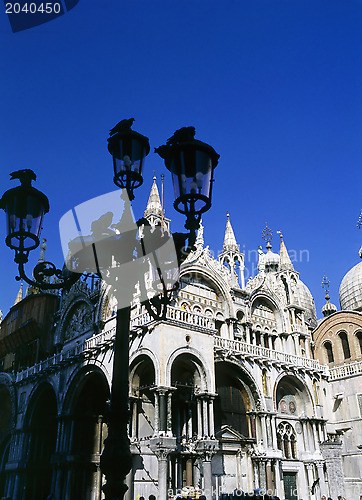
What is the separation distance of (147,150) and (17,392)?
2791cm

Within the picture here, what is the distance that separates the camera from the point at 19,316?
3303cm

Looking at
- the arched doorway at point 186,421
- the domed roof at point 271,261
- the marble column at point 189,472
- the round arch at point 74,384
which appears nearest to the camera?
the arched doorway at point 186,421

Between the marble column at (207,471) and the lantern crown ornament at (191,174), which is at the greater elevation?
the lantern crown ornament at (191,174)

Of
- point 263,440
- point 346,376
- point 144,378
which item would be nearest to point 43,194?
point 144,378

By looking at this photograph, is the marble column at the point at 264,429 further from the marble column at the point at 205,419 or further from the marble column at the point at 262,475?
the marble column at the point at 205,419

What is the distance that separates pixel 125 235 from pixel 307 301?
40780 mm

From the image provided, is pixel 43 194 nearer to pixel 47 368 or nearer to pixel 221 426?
pixel 221 426

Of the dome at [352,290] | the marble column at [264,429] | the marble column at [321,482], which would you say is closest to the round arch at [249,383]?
the marble column at [264,429]

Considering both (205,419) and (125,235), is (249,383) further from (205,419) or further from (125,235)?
(125,235)

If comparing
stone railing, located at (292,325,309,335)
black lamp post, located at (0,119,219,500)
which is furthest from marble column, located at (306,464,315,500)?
black lamp post, located at (0,119,219,500)

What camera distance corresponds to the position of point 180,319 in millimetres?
21391

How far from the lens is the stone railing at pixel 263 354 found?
23828 millimetres

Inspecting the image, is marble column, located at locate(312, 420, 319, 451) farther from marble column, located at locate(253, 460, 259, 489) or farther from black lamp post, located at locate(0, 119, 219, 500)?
black lamp post, located at locate(0, 119, 219, 500)

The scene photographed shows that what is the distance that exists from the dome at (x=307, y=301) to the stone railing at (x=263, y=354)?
14952 millimetres
